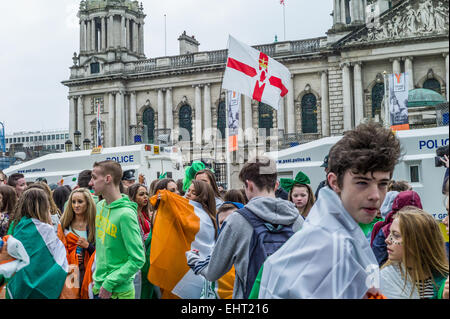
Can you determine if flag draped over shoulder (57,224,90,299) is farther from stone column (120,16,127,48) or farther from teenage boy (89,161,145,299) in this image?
stone column (120,16,127,48)

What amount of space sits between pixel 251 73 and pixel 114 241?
248 inches

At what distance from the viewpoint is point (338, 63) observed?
1521 inches

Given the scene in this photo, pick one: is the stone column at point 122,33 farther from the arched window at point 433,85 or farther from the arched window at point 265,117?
the arched window at point 433,85

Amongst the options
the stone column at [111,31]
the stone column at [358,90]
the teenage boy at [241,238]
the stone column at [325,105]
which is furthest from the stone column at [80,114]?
the teenage boy at [241,238]

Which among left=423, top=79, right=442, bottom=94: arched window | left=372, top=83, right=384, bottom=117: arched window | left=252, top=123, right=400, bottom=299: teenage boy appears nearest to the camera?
left=252, top=123, right=400, bottom=299: teenage boy

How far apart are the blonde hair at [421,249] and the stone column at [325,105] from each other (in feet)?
118

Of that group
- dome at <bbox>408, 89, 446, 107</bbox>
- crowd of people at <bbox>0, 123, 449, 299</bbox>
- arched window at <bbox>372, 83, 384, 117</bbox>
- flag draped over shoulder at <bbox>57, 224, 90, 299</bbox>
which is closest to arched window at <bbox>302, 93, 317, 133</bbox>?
arched window at <bbox>372, 83, 384, 117</bbox>

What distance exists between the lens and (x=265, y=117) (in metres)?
41.6

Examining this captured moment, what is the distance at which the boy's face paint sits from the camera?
244cm

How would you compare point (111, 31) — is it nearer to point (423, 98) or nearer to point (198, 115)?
point (198, 115)

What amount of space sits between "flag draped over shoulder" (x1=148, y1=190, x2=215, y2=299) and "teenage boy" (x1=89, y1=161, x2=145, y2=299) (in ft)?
1.36

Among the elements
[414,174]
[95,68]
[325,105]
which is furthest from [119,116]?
[414,174]

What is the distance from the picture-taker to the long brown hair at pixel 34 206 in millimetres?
5328
